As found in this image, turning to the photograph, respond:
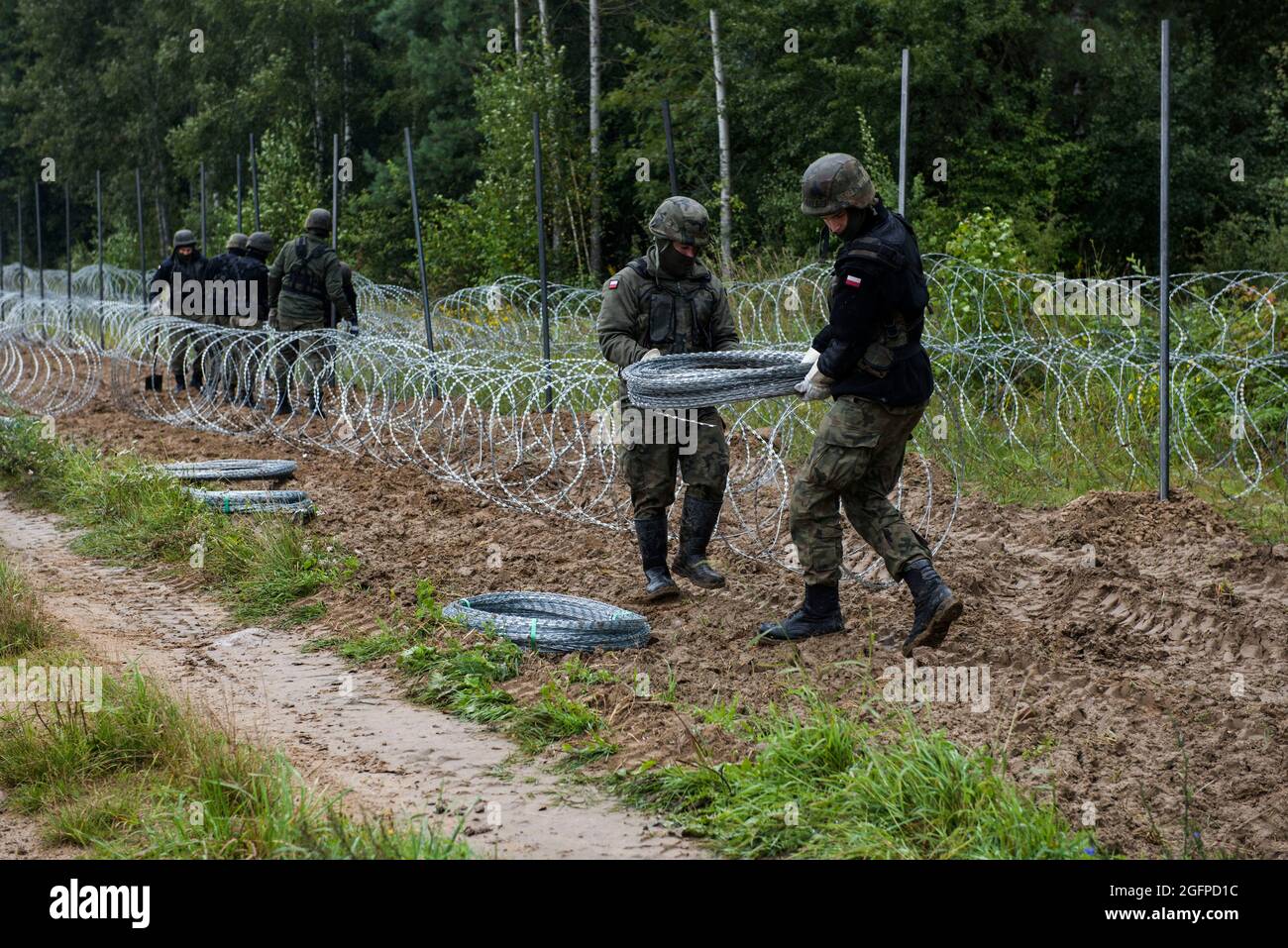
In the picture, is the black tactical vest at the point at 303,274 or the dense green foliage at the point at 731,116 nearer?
the black tactical vest at the point at 303,274

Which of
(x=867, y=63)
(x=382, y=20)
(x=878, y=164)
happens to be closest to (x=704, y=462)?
(x=878, y=164)

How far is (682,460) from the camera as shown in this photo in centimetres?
752

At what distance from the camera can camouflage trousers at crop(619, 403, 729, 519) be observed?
24.4ft

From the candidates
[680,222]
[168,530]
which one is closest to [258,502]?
[168,530]

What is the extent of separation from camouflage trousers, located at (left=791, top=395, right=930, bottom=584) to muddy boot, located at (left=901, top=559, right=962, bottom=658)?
65 mm

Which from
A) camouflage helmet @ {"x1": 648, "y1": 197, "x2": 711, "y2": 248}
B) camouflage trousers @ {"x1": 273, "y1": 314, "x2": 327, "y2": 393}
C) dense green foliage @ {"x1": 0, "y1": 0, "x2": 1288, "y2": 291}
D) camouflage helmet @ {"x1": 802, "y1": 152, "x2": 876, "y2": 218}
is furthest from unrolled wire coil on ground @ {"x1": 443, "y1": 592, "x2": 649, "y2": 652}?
dense green foliage @ {"x1": 0, "y1": 0, "x2": 1288, "y2": 291}

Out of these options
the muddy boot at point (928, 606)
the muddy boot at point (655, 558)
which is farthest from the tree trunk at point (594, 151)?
the muddy boot at point (928, 606)

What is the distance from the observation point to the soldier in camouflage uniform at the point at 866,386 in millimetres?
5980

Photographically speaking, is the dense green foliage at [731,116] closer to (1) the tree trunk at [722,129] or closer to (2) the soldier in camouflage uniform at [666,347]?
(1) the tree trunk at [722,129]

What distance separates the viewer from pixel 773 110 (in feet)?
78.0

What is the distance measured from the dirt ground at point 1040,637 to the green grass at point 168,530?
33 cm

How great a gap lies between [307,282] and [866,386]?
958 centimetres

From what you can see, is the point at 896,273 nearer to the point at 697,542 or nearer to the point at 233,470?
the point at 697,542
